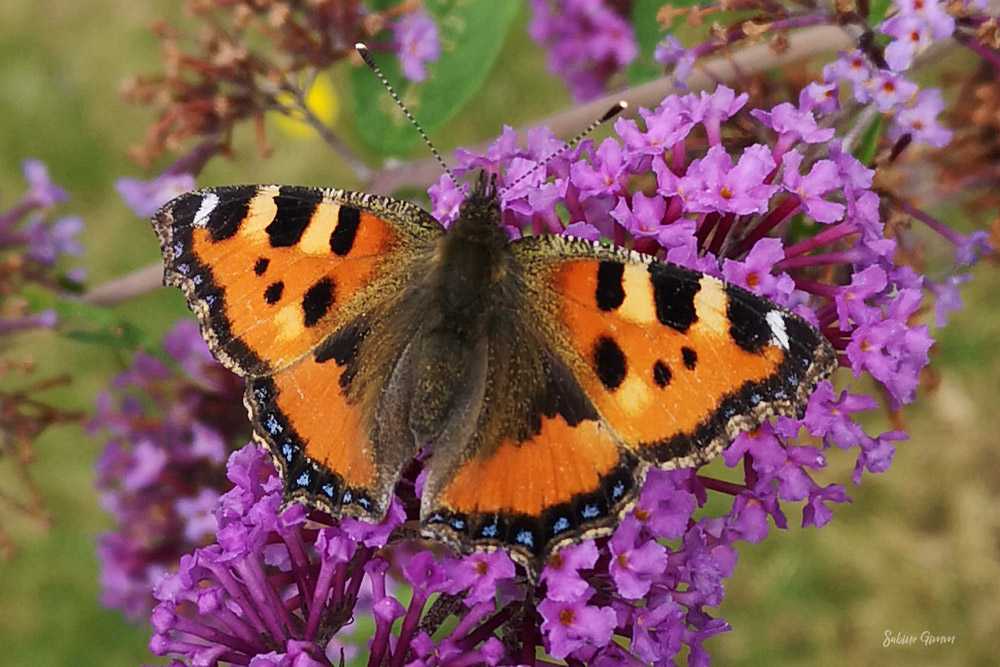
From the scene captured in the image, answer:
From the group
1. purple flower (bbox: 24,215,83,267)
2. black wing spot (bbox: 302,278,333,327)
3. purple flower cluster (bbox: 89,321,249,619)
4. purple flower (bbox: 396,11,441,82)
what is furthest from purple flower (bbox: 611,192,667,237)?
purple flower (bbox: 24,215,83,267)

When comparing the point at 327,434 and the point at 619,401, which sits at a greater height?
the point at 327,434

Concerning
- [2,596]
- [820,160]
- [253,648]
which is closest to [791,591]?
[820,160]

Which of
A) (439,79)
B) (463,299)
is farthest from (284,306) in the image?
(439,79)

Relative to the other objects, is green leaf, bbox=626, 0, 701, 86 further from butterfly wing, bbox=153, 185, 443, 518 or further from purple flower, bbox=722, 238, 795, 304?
butterfly wing, bbox=153, 185, 443, 518

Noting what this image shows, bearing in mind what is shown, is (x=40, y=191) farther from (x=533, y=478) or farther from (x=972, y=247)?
(x=972, y=247)

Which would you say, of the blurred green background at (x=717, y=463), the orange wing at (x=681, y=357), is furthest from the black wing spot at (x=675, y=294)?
the blurred green background at (x=717, y=463)

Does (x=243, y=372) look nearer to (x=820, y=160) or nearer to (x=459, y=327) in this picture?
(x=459, y=327)

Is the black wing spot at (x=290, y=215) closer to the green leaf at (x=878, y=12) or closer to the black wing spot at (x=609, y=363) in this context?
the black wing spot at (x=609, y=363)
